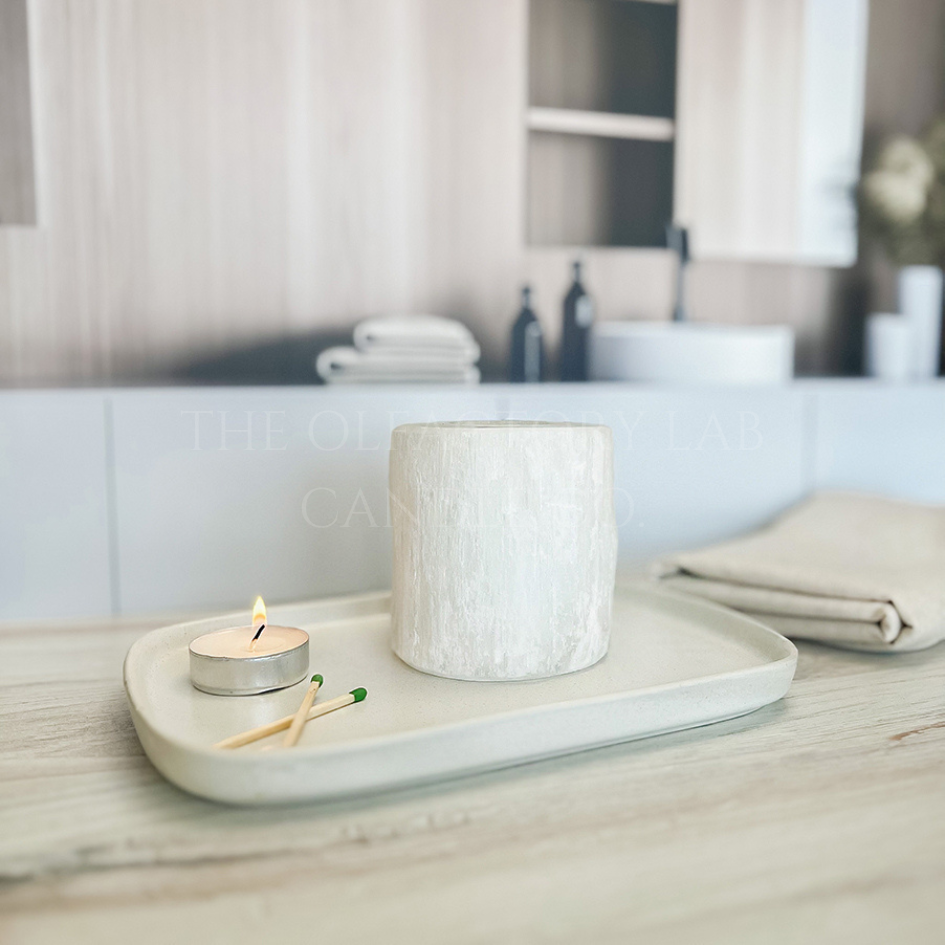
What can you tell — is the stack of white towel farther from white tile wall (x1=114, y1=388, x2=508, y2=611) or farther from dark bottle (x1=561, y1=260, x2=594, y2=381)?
dark bottle (x1=561, y1=260, x2=594, y2=381)

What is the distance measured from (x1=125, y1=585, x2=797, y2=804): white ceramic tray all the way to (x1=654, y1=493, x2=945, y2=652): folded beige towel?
0.12 meters

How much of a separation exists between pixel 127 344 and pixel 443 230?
0.62 meters

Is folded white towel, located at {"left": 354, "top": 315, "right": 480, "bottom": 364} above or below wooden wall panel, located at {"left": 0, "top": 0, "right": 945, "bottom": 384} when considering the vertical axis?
below

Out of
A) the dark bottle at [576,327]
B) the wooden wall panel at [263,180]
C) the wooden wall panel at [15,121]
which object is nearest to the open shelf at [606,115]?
the wooden wall panel at [263,180]

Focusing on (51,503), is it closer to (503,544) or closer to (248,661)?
(248,661)

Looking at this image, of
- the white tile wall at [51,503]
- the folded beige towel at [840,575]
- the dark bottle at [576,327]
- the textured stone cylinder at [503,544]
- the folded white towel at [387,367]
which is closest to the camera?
the textured stone cylinder at [503,544]

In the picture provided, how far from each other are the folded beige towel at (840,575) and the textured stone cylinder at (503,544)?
0.30 meters

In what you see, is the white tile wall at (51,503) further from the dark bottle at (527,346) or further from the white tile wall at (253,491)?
the dark bottle at (527,346)

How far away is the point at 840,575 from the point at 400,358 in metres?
0.69

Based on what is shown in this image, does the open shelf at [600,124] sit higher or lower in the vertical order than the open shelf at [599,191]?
higher

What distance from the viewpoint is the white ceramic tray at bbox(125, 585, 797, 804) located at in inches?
20.6

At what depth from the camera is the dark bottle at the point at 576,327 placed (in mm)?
1576

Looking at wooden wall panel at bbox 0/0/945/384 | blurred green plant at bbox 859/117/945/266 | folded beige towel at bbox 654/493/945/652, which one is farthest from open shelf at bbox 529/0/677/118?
folded beige towel at bbox 654/493/945/652

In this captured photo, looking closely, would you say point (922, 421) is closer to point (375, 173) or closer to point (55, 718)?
point (375, 173)
